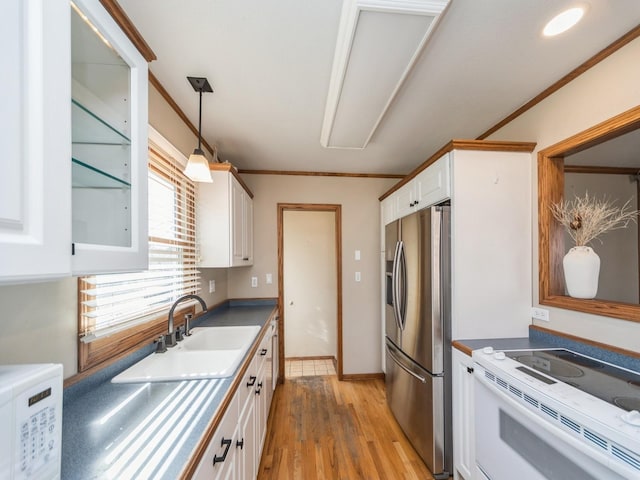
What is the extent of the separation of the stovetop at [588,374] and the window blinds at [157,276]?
2000 millimetres

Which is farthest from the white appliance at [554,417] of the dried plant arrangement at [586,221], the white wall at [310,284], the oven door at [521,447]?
the white wall at [310,284]

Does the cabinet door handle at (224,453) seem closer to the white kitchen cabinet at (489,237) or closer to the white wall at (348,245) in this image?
the white kitchen cabinet at (489,237)

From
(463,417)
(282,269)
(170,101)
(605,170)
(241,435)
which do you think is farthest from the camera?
(282,269)

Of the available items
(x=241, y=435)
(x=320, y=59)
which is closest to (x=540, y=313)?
(x=241, y=435)

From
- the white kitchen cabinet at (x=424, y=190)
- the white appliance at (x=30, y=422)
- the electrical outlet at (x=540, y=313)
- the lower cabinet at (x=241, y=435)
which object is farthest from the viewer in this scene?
the white kitchen cabinet at (x=424, y=190)

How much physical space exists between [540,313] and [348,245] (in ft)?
6.34

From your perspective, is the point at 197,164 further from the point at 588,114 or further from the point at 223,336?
the point at 588,114

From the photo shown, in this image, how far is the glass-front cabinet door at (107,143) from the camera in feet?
2.49

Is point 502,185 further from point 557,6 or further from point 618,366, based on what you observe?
point 618,366

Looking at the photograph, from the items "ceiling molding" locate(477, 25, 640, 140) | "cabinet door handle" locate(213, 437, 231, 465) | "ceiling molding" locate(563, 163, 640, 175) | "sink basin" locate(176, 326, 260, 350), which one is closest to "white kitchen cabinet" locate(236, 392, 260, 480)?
"cabinet door handle" locate(213, 437, 231, 465)

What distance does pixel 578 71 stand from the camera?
154 cm

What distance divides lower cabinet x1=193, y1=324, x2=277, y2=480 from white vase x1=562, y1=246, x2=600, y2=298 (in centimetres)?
191

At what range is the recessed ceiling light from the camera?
3.88 feet

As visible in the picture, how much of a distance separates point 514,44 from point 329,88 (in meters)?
0.96
